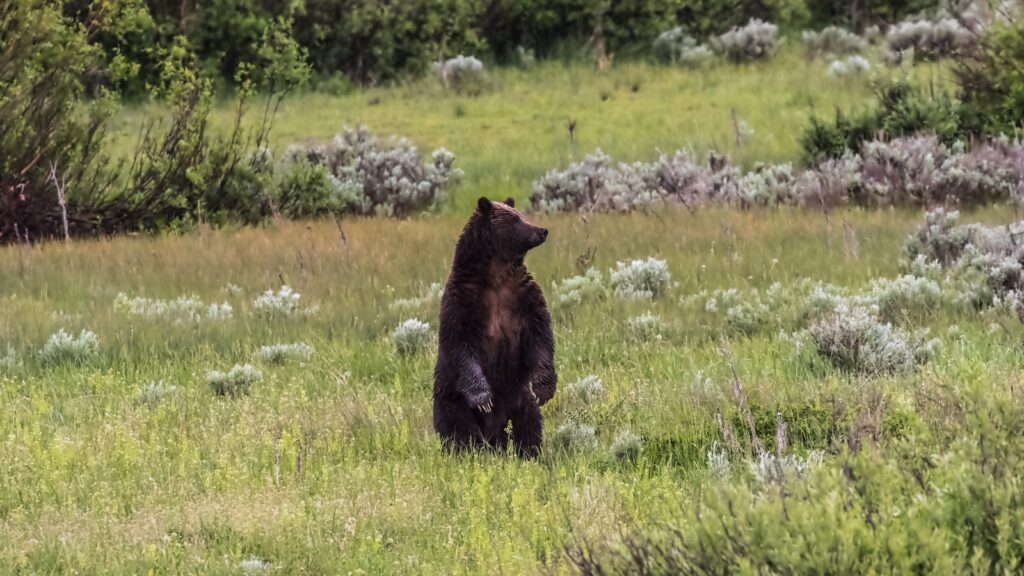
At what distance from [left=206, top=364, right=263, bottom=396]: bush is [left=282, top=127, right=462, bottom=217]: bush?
862cm

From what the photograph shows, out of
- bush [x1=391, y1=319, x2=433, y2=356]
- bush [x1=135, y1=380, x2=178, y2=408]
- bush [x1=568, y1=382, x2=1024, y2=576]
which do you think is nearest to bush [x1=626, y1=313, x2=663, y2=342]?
bush [x1=391, y1=319, x2=433, y2=356]

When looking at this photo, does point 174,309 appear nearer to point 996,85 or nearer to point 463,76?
point 996,85

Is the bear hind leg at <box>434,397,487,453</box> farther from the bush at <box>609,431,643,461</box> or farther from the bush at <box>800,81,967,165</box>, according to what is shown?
the bush at <box>800,81,967,165</box>

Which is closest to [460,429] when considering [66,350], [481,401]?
[481,401]

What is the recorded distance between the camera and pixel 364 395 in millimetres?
7594

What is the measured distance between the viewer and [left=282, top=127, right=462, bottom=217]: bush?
54.9ft

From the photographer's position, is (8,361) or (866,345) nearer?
(866,345)

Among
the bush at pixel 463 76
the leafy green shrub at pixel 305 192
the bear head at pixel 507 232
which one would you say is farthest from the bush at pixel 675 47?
the bear head at pixel 507 232

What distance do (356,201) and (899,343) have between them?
416 inches

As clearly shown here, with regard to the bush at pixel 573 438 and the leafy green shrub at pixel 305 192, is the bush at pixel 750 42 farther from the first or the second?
the bush at pixel 573 438

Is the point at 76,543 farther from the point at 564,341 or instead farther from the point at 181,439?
the point at 564,341

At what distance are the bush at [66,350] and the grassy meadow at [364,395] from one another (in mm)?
40

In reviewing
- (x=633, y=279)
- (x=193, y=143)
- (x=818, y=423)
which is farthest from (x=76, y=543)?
(x=193, y=143)

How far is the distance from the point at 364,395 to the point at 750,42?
77.3 ft
